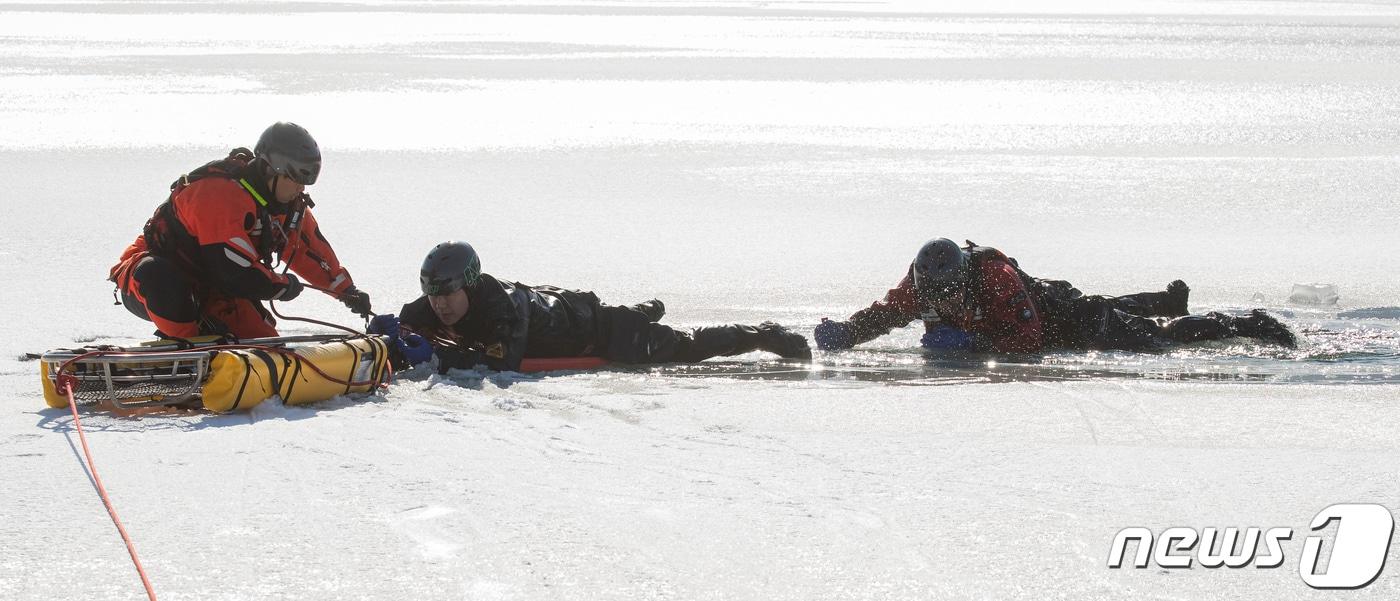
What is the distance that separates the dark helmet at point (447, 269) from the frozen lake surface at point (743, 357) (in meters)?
0.41

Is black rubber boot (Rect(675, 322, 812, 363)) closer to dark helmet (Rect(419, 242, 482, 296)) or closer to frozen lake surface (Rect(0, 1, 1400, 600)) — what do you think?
frozen lake surface (Rect(0, 1, 1400, 600))

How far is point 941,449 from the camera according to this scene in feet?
16.7

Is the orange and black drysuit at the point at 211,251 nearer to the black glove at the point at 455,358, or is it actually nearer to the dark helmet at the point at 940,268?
the black glove at the point at 455,358

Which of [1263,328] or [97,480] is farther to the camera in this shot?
[1263,328]

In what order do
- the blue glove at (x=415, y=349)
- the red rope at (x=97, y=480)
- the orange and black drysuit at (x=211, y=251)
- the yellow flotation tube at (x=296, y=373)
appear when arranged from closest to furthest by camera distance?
the red rope at (x=97, y=480) < the yellow flotation tube at (x=296, y=373) < the orange and black drysuit at (x=211, y=251) < the blue glove at (x=415, y=349)

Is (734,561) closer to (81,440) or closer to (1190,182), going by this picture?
(81,440)

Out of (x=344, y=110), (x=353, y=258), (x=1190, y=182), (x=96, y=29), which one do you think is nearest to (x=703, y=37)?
(x=96, y=29)

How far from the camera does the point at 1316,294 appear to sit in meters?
8.41

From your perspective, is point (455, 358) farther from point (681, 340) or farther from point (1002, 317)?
point (1002, 317)

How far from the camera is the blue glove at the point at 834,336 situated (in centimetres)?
727

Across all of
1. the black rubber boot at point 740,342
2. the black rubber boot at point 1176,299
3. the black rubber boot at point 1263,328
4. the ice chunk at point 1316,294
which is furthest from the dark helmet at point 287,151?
the ice chunk at point 1316,294

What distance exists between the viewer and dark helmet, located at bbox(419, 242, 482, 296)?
635 centimetres

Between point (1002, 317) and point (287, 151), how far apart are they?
3434 mm

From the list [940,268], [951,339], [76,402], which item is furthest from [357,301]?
[951,339]
